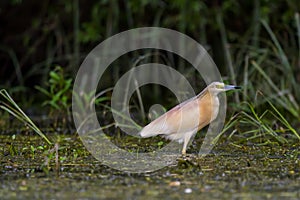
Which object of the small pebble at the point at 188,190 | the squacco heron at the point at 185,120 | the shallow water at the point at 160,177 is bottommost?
the small pebble at the point at 188,190

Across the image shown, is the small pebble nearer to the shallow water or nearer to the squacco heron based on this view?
the shallow water

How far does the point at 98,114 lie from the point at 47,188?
326 centimetres

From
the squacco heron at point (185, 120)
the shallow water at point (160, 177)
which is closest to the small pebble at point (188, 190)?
the shallow water at point (160, 177)

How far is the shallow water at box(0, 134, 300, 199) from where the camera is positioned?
2.99 metres

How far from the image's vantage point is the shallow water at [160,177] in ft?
9.82

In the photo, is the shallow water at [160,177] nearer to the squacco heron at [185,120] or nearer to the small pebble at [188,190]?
the small pebble at [188,190]

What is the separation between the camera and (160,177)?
3402 mm

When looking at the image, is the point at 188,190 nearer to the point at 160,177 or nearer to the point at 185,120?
the point at 160,177

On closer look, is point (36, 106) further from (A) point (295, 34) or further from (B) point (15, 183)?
(B) point (15, 183)

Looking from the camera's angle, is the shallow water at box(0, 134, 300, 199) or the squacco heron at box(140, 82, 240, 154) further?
the squacco heron at box(140, 82, 240, 154)

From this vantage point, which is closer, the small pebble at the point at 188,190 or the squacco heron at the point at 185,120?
the small pebble at the point at 188,190

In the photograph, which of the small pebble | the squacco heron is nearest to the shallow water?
the small pebble

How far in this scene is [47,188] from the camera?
3113mm

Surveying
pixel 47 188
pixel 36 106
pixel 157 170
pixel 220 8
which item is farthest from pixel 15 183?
pixel 220 8
